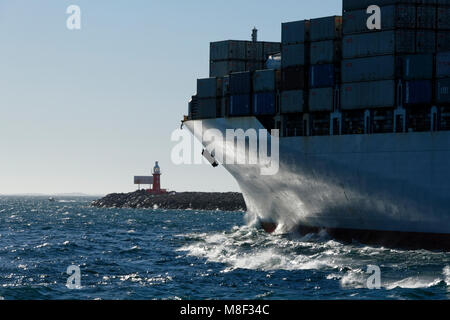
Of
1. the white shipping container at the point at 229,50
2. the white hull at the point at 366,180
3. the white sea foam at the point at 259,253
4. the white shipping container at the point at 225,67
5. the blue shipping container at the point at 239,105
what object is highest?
the white shipping container at the point at 229,50

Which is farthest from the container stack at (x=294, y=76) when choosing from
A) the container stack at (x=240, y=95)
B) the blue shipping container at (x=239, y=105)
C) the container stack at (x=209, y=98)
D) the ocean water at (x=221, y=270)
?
the ocean water at (x=221, y=270)

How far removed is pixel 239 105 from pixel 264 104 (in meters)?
2.25

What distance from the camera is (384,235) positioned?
4966cm

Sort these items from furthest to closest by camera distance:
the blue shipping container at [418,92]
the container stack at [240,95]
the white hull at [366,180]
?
the container stack at [240,95]
the blue shipping container at [418,92]
the white hull at [366,180]

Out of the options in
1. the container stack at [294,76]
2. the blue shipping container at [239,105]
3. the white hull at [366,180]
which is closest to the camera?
the white hull at [366,180]

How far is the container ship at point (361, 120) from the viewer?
47125 mm

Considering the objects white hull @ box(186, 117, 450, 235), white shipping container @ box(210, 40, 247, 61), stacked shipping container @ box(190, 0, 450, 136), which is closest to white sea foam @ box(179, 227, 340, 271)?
white hull @ box(186, 117, 450, 235)

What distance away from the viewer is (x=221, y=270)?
3925 centimetres

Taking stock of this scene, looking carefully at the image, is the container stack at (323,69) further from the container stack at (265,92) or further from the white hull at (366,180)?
the container stack at (265,92)

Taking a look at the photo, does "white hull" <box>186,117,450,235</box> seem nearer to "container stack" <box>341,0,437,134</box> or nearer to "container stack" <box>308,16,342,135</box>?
"container stack" <box>341,0,437,134</box>

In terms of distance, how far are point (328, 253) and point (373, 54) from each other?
1410cm

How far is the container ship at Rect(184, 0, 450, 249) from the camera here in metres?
47.1

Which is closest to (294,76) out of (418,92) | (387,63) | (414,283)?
(387,63)

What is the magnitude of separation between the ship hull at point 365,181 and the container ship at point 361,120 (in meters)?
0.07
